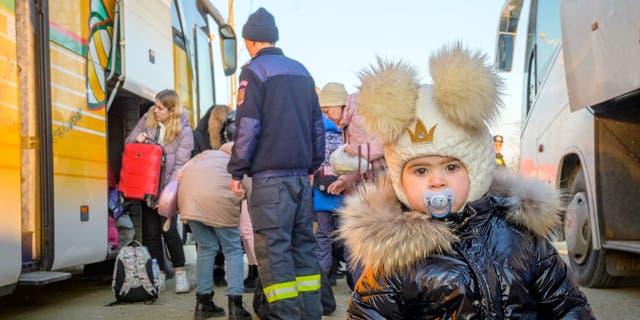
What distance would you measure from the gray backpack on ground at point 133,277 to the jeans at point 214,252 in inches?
31.9

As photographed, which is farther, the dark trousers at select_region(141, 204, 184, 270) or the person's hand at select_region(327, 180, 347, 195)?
the dark trousers at select_region(141, 204, 184, 270)

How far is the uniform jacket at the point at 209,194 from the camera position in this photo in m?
4.96

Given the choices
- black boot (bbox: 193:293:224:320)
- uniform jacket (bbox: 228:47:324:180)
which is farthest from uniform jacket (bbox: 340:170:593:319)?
black boot (bbox: 193:293:224:320)

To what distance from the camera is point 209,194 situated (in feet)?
16.3

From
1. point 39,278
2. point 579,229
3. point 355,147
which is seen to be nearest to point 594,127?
point 579,229

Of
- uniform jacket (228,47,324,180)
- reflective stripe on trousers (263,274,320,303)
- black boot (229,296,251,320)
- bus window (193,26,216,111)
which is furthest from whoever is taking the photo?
bus window (193,26,216,111)

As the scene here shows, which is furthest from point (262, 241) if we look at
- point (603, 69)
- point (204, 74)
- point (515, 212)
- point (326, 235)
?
point (204, 74)

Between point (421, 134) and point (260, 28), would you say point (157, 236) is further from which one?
point (421, 134)

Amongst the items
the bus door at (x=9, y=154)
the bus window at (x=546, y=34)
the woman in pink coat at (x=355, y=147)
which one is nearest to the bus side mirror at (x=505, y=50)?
the bus window at (x=546, y=34)

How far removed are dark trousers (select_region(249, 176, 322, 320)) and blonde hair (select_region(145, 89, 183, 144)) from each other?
8.19 feet

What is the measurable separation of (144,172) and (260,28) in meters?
2.30

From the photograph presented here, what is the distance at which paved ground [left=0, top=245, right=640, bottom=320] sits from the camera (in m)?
5.29

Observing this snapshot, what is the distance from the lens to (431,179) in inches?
92.8

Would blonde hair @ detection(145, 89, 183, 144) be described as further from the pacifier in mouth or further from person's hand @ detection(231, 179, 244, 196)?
the pacifier in mouth
